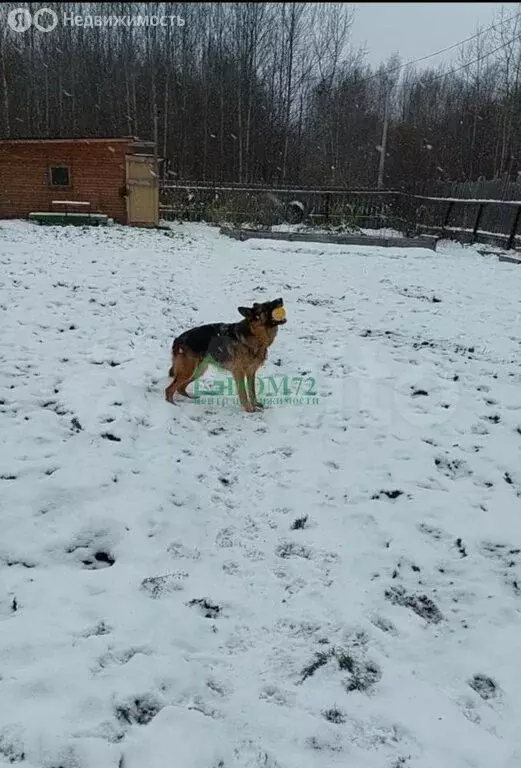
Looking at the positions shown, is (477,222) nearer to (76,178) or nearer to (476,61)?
(76,178)

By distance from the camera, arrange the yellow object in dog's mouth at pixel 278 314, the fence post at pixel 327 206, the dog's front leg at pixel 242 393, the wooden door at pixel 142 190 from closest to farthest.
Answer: the yellow object in dog's mouth at pixel 278 314
the dog's front leg at pixel 242 393
the wooden door at pixel 142 190
the fence post at pixel 327 206

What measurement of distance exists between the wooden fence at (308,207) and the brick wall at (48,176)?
12.9ft

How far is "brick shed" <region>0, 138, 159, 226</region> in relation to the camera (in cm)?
1878

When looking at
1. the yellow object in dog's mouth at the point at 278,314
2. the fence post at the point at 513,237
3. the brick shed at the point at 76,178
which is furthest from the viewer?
the brick shed at the point at 76,178

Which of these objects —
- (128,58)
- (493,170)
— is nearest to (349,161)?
(493,170)

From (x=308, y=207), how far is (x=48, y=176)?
988cm

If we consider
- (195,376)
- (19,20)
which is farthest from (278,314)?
(19,20)

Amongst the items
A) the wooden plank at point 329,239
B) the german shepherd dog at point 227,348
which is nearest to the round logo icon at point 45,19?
the wooden plank at point 329,239

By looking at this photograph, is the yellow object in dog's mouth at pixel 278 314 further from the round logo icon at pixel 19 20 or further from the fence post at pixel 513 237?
the round logo icon at pixel 19 20

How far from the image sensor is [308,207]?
71.2 ft

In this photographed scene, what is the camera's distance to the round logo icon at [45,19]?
31.3 metres

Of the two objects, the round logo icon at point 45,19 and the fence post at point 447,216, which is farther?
the round logo icon at point 45,19

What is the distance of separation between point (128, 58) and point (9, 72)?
694 cm

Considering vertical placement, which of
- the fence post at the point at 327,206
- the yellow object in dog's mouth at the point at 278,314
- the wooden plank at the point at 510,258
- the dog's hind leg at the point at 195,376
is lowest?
the dog's hind leg at the point at 195,376
